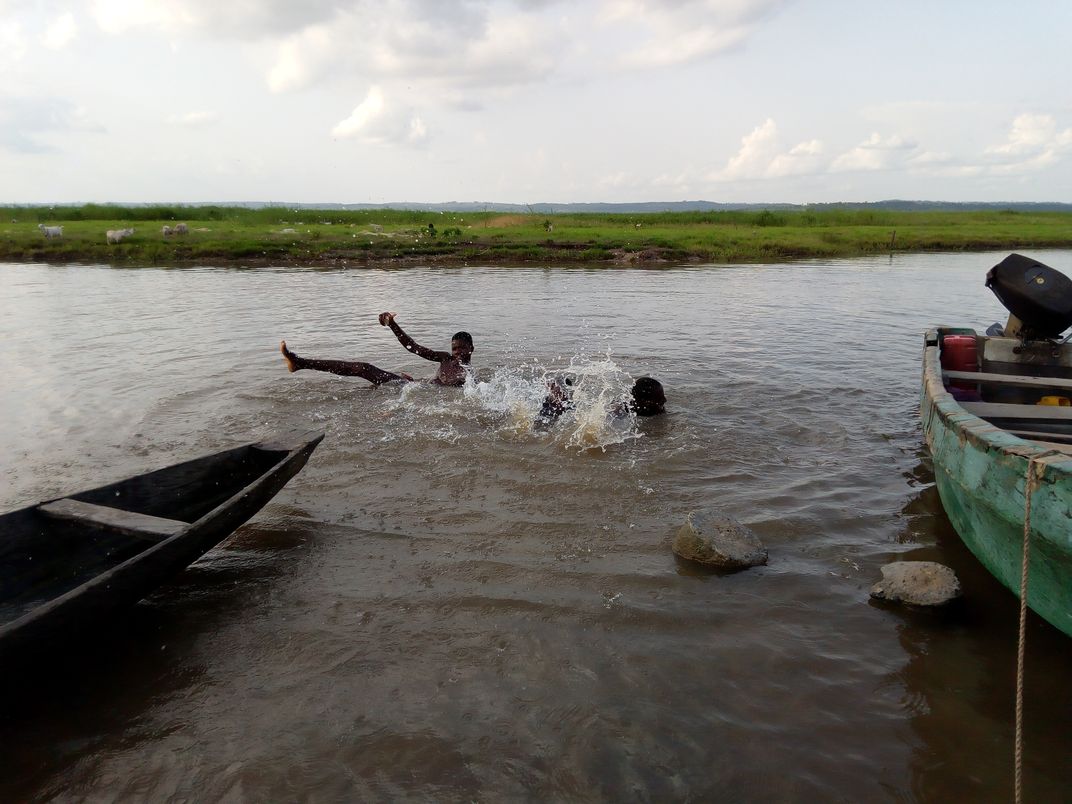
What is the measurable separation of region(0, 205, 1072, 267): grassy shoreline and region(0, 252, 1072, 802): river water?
62.6 feet

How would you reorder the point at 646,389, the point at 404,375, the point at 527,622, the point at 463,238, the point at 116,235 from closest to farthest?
the point at 527,622 → the point at 646,389 → the point at 404,375 → the point at 116,235 → the point at 463,238

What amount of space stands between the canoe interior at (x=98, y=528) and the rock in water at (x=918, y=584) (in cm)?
480

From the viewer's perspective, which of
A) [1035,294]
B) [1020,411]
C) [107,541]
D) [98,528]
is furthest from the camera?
[1035,294]

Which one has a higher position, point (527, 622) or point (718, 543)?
point (718, 543)

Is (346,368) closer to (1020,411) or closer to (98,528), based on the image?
(98,528)

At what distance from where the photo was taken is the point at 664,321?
49.9 feet

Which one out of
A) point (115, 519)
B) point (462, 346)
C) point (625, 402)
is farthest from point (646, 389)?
point (115, 519)

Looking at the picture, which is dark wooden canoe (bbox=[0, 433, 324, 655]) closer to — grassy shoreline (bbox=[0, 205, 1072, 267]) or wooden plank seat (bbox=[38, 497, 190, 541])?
wooden plank seat (bbox=[38, 497, 190, 541])

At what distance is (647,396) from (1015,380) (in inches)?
147

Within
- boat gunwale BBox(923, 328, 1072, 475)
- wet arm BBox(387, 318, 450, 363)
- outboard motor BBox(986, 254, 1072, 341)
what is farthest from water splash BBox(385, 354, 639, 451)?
outboard motor BBox(986, 254, 1072, 341)

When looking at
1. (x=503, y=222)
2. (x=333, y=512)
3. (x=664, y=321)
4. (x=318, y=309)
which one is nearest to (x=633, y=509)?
(x=333, y=512)

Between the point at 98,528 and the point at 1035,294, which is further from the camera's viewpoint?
the point at 1035,294

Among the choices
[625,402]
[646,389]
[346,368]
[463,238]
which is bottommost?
[625,402]

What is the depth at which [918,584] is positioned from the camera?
439cm
